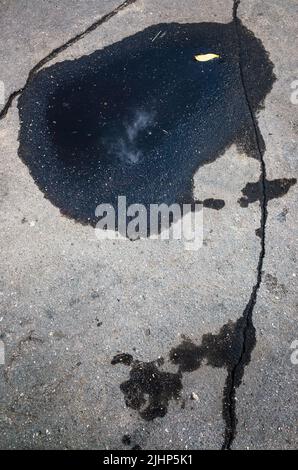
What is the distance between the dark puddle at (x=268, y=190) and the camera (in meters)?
3.57

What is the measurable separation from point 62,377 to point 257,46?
3835mm

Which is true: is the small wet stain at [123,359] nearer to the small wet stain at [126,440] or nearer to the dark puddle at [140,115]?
the small wet stain at [126,440]

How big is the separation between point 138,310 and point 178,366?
53 cm

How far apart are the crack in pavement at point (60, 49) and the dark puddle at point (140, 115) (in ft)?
0.31

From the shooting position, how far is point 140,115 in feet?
13.2

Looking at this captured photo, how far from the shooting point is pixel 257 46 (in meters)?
4.37

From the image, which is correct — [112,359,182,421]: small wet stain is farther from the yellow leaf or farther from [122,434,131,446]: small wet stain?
the yellow leaf

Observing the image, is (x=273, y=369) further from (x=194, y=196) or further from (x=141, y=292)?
(x=194, y=196)

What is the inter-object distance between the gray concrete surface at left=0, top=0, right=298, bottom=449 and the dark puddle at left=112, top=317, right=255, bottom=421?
5 centimetres

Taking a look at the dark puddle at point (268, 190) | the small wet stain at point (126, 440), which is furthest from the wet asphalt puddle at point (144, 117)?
the small wet stain at point (126, 440)

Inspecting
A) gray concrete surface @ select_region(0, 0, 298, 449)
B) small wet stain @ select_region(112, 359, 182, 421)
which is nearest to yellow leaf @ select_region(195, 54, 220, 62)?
gray concrete surface @ select_region(0, 0, 298, 449)

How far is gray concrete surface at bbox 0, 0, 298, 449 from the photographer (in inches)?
112

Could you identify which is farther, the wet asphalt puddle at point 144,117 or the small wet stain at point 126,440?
the wet asphalt puddle at point 144,117

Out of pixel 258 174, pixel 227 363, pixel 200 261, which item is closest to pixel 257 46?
pixel 258 174
